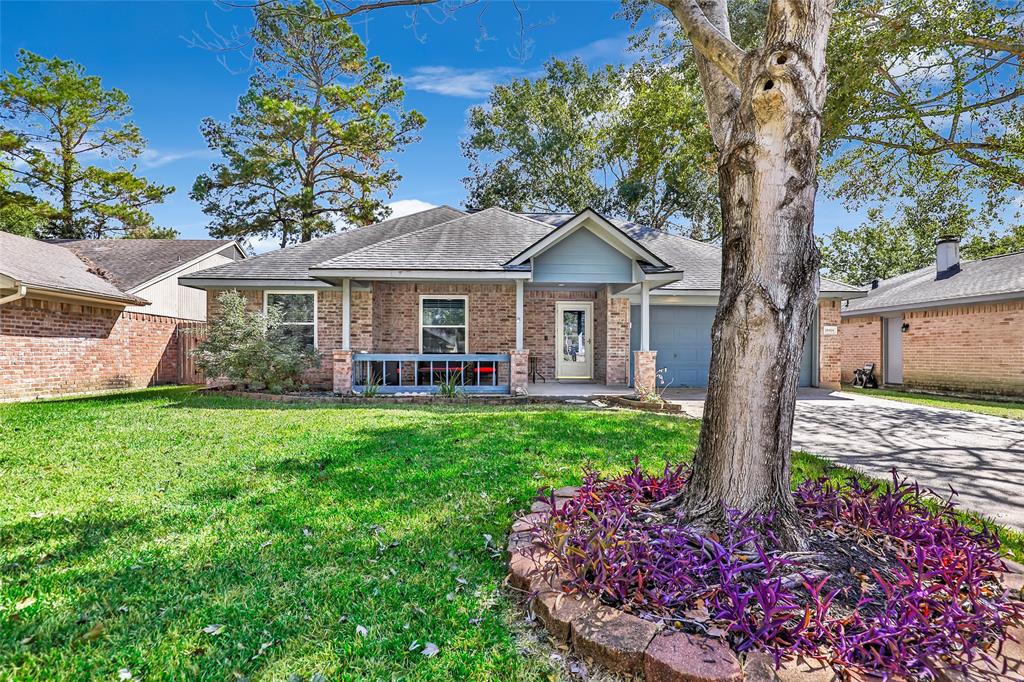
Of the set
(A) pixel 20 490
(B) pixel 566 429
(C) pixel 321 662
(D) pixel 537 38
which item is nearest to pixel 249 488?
(A) pixel 20 490

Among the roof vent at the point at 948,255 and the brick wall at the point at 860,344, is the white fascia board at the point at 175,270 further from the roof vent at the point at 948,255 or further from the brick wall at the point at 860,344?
the roof vent at the point at 948,255

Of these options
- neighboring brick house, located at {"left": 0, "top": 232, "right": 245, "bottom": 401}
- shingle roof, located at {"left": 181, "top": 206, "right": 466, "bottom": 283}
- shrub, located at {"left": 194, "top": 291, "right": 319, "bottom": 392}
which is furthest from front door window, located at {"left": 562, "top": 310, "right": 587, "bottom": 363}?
neighboring brick house, located at {"left": 0, "top": 232, "right": 245, "bottom": 401}

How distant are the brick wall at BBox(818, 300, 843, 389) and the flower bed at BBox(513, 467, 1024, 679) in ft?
40.4

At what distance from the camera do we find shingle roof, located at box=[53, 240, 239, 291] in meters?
16.6

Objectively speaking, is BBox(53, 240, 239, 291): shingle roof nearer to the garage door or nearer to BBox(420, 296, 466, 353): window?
BBox(420, 296, 466, 353): window

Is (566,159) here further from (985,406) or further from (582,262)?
(985,406)

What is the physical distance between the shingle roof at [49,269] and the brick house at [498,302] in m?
3.17

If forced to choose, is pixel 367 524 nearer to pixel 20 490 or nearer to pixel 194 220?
pixel 20 490

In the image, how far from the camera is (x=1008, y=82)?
24.8 feet

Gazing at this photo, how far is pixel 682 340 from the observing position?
1381 centimetres

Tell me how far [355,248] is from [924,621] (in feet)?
44.7

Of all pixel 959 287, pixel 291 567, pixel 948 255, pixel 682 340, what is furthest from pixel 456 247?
pixel 948 255

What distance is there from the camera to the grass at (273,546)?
2.20 m

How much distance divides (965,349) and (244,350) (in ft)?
63.2
